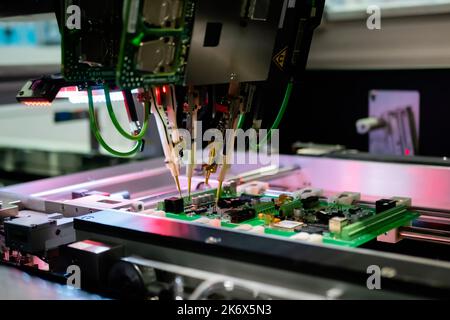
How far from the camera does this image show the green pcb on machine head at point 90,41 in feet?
5.36

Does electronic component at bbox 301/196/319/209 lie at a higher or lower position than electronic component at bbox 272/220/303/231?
higher

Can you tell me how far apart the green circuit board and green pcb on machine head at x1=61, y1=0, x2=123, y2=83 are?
43 centimetres

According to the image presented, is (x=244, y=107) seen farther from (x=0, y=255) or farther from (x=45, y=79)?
(x=0, y=255)

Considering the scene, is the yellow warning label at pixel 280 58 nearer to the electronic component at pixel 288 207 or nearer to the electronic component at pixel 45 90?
the electronic component at pixel 288 207

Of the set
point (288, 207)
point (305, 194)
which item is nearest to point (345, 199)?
point (305, 194)

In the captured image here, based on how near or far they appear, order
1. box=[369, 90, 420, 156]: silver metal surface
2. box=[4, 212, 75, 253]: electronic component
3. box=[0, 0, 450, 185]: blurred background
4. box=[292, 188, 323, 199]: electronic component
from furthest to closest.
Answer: box=[369, 90, 420, 156]: silver metal surface → box=[0, 0, 450, 185]: blurred background → box=[292, 188, 323, 199]: electronic component → box=[4, 212, 75, 253]: electronic component

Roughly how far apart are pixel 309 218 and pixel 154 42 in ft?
2.13

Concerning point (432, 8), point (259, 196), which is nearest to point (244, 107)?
point (259, 196)

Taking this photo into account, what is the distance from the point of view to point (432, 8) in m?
2.75

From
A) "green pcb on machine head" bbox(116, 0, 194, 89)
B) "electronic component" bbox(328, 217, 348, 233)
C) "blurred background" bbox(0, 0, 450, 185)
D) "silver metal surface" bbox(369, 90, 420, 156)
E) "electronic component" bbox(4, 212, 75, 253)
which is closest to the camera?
"green pcb on machine head" bbox(116, 0, 194, 89)

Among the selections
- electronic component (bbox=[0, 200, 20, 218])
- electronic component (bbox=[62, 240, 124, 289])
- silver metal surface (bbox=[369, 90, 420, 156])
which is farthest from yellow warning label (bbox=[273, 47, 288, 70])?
silver metal surface (bbox=[369, 90, 420, 156])

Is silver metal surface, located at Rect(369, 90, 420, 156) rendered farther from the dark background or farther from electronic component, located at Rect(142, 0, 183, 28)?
electronic component, located at Rect(142, 0, 183, 28)

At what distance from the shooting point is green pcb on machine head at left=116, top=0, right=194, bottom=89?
142 cm

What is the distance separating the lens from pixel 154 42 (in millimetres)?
1500
